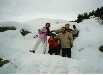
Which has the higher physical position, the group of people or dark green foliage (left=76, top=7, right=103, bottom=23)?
dark green foliage (left=76, top=7, right=103, bottom=23)

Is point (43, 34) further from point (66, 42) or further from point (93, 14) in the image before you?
point (93, 14)

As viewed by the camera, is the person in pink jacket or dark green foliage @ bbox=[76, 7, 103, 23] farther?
dark green foliage @ bbox=[76, 7, 103, 23]

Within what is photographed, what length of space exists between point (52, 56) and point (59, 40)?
1.34 feet

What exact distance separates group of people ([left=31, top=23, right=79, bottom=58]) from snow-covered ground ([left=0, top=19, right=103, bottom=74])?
0.58 ft

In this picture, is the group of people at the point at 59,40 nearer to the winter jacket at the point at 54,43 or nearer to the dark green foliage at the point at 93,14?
the winter jacket at the point at 54,43

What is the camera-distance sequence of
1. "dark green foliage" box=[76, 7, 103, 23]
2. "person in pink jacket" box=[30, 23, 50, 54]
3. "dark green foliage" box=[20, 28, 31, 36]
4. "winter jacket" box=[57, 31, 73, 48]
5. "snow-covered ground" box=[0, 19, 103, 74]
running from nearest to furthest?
"snow-covered ground" box=[0, 19, 103, 74] < "winter jacket" box=[57, 31, 73, 48] < "person in pink jacket" box=[30, 23, 50, 54] < "dark green foliage" box=[76, 7, 103, 23] < "dark green foliage" box=[20, 28, 31, 36]

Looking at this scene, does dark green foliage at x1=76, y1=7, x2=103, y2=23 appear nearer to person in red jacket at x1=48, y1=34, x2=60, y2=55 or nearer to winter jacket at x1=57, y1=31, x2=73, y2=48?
winter jacket at x1=57, y1=31, x2=73, y2=48

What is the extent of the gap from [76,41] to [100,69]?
3.86ft

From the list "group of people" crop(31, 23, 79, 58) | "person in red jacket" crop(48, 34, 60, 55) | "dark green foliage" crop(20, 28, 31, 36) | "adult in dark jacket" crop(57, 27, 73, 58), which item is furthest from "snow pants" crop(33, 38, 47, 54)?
"dark green foliage" crop(20, 28, 31, 36)

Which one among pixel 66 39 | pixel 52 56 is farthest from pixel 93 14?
pixel 52 56

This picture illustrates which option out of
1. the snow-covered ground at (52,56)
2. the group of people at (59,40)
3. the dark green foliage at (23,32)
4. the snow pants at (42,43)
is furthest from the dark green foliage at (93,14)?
the dark green foliage at (23,32)

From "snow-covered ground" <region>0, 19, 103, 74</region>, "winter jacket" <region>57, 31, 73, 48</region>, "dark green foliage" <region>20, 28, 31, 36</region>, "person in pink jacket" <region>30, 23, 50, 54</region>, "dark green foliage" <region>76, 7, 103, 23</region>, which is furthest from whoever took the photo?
"dark green foliage" <region>20, 28, 31, 36</region>

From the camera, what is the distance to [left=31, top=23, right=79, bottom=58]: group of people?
18.6 ft

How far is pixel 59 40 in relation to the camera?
574 centimetres
